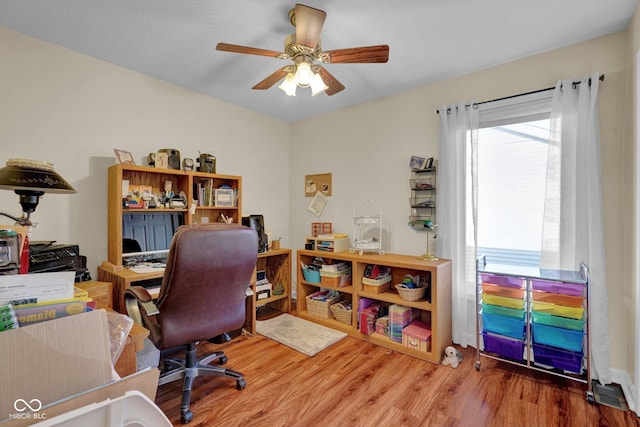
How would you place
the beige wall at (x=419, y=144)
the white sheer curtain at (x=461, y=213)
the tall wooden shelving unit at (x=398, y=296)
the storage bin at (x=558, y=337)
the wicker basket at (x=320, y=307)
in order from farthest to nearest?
1. the wicker basket at (x=320, y=307)
2. the white sheer curtain at (x=461, y=213)
3. the tall wooden shelving unit at (x=398, y=296)
4. the beige wall at (x=419, y=144)
5. the storage bin at (x=558, y=337)

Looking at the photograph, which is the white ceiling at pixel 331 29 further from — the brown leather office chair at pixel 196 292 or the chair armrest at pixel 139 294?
the chair armrest at pixel 139 294

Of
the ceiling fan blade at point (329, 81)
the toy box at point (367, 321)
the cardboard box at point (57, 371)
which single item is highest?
the ceiling fan blade at point (329, 81)

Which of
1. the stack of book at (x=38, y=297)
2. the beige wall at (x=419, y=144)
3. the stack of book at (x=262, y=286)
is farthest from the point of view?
the stack of book at (x=262, y=286)

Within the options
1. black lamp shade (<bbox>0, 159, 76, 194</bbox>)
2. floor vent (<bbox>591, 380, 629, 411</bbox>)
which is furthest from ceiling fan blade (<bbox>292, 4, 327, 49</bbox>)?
floor vent (<bbox>591, 380, 629, 411</bbox>)

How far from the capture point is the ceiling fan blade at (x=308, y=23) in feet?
5.32

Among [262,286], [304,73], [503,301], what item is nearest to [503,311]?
[503,301]

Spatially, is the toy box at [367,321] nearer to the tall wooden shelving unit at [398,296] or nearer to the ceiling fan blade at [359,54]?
the tall wooden shelving unit at [398,296]

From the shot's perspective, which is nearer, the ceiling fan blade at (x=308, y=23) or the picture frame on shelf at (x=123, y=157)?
the ceiling fan blade at (x=308, y=23)

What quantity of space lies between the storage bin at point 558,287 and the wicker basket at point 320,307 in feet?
5.82

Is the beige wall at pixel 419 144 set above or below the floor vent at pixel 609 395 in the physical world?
above

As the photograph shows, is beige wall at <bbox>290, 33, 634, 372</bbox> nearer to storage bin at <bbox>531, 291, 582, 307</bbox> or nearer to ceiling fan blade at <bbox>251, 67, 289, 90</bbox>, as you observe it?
storage bin at <bbox>531, 291, 582, 307</bbox>

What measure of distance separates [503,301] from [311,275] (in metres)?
1.77

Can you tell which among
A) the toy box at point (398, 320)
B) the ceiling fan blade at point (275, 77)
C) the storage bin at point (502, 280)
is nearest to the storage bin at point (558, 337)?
the storage bin at point (502, 280)

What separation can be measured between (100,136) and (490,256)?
3.38 metres
